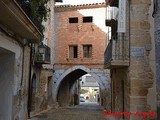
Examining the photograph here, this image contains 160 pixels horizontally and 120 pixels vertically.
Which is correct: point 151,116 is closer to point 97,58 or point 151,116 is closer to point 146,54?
point 146,54

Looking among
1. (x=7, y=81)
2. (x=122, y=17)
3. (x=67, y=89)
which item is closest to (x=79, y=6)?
(x=67, y=89)

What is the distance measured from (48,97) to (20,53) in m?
14.2

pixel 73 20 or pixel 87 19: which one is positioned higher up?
pixel 87 19

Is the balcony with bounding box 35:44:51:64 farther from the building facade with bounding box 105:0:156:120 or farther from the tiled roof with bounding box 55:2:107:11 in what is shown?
the tiled roof with bounding box 55:2:107:11

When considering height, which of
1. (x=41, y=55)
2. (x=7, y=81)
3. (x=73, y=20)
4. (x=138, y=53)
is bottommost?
(x=7, y=81)

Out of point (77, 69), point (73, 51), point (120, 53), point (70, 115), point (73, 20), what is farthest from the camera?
point (73, 20)

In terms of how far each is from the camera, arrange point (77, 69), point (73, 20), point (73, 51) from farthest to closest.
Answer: point (73, 20)
point (73, 51)
point (77, 69)

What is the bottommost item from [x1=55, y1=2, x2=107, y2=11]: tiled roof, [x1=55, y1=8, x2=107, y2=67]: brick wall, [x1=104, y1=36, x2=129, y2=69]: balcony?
[x1=104, y1=36, x2=129, y2=69]: balcony

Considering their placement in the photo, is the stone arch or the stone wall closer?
the stone wall

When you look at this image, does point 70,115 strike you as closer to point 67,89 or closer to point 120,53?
point 120,53

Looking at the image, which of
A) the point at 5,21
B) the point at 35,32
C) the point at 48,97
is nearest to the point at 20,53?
the point at 35,32

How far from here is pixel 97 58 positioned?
77.0 ft

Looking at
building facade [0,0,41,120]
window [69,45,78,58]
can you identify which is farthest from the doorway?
window [69,45,78,58]

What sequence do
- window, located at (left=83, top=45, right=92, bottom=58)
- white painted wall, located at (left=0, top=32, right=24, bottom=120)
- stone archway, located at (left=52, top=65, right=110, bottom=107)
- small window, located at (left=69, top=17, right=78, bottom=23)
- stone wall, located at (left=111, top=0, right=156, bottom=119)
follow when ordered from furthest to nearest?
1. small window, located at (left=69, top=17, right=78, bottom=23)
2. window, located at (left=83, top=45, right=92, bottom=58)
3. stone archway, located at (left=52, top=65, right=110, bottom=107)
4. stone wall, located at (left=111, top=0, right=156, bottom=119)
5. white painted wall, located at (left=0, top=32, right=24, bottom=120)
